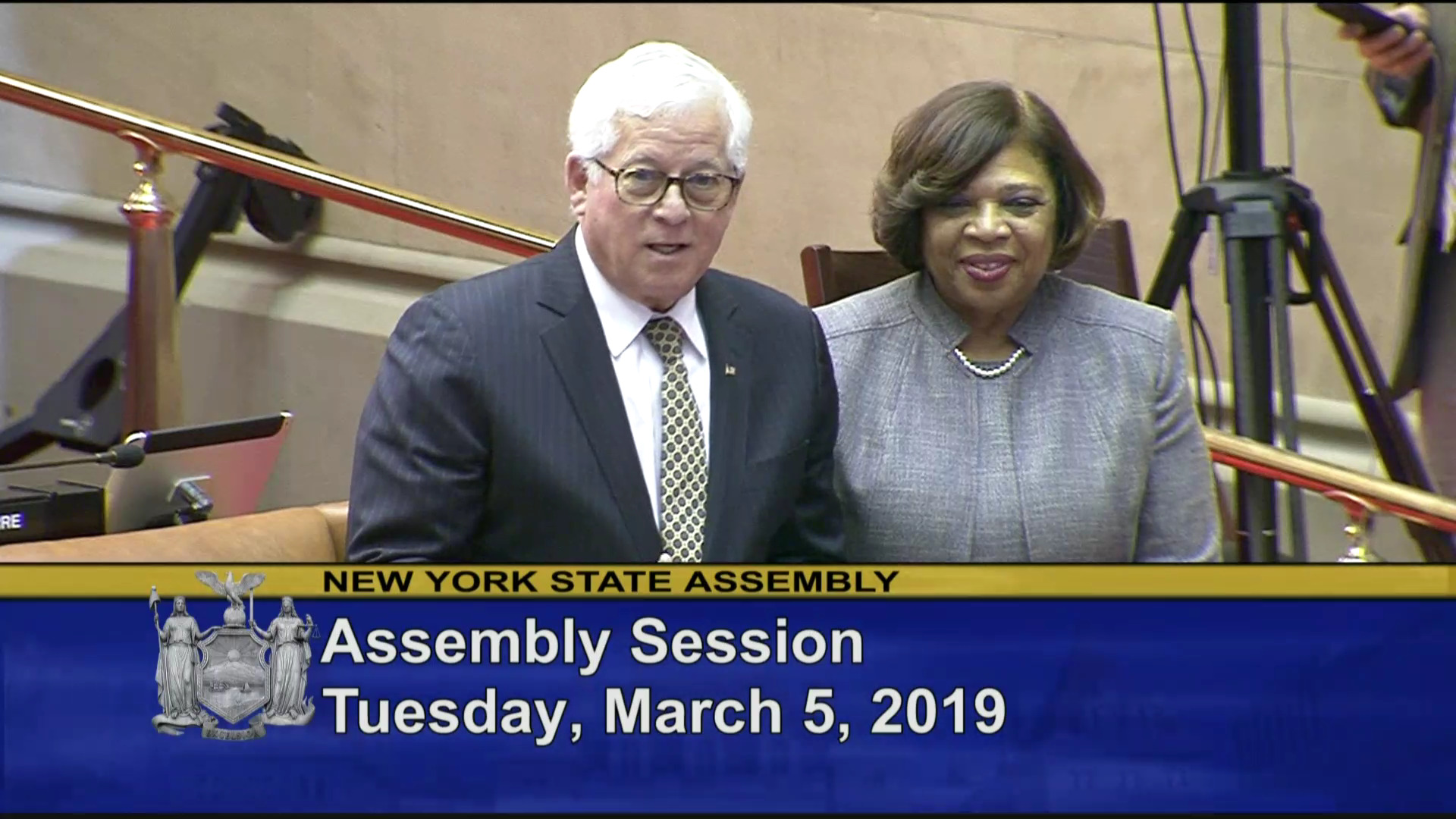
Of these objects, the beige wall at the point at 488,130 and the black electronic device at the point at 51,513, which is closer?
the black electronic device at the point at 51,513

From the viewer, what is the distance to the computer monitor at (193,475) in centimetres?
235

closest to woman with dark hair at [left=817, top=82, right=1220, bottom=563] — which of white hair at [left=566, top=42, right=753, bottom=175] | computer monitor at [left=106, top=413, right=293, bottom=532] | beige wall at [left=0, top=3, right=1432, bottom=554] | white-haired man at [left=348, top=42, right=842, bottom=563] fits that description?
white-haired man at [left=348, top=42, right=842, bottom=563]

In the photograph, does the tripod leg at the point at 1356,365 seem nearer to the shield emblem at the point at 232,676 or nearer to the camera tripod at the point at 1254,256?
the camera tripod at the point at 1254,256

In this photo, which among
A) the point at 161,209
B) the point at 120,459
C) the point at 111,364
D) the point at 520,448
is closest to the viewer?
the point at 520,448

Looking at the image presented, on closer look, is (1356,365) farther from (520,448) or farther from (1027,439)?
(520,448)

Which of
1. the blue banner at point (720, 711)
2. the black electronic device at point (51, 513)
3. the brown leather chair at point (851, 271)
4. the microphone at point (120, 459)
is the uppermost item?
the brown leather chair at point (851, 271)

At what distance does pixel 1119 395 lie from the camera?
219 cm

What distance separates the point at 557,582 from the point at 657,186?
1.35ft

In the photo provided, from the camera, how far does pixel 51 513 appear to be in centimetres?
222

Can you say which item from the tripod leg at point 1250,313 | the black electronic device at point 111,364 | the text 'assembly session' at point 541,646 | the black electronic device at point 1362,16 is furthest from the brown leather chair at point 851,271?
the black electronic device at point 111,364

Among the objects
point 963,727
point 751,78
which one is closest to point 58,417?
point 751,78

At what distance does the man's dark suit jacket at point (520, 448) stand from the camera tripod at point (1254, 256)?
1192 mm

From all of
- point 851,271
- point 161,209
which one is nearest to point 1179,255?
point 851,271

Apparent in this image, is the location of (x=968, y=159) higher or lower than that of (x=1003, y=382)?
higher
